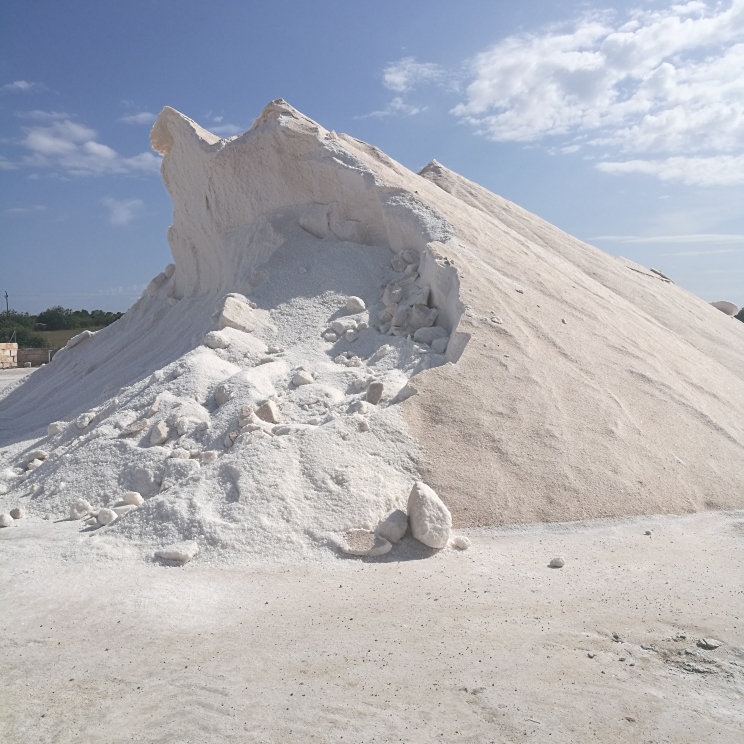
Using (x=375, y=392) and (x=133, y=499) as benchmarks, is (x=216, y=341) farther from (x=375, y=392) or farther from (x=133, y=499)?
(x=133, y=499)

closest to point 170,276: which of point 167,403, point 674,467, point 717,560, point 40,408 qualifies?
point 40,408

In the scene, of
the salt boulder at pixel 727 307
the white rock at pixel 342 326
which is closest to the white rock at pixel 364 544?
the white rock at pixel 342 326

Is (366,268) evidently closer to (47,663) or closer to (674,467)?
(674,467)

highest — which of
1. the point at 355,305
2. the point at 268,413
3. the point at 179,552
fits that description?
the point at 355,305

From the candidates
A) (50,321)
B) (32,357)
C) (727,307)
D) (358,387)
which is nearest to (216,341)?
(358,387)

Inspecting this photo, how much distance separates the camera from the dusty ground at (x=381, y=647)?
217cm

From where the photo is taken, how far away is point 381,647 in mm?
2656

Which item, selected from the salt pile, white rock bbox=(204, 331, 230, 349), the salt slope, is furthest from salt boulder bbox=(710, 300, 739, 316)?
white rock bbox=(204, 331, 230, 349)

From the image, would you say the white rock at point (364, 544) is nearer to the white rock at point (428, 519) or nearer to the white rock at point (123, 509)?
the white rock at point (428, 519)

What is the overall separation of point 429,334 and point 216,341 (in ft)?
6.49

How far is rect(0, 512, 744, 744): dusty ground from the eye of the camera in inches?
85.4

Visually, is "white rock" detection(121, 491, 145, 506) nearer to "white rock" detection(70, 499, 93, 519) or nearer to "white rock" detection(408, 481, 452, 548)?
Answer: "white rock" detection(70, 499, 93, 519)

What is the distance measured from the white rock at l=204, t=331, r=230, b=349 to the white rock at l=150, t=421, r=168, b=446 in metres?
1.21

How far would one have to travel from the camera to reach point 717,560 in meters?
3.62
